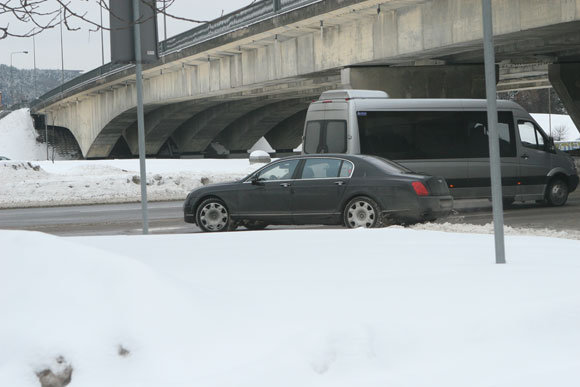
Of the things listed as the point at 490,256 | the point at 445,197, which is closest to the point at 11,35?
the point at 490,256

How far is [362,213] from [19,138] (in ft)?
278

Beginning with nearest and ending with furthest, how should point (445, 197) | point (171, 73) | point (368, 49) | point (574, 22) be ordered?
point (445, 197)
point (574, 22)
point (368, 49)
point (171, 73)

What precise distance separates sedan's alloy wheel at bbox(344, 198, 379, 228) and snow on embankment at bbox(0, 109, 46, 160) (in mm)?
78589

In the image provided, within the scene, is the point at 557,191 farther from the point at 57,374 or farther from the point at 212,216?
the point at 57,374

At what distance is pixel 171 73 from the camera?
1731 inches

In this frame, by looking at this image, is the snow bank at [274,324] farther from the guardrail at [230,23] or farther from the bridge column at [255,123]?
the bridge column at [255,123]

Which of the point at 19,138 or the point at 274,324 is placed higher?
the point at 19,138

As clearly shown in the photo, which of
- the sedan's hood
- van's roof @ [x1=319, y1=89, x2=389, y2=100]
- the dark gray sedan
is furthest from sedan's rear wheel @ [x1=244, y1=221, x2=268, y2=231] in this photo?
van's roof @ [x1=319, y1=89, x2=389, y2=100]

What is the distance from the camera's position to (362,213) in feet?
45.9

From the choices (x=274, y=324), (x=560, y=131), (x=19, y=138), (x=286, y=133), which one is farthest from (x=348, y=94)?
(x=560, y=131)

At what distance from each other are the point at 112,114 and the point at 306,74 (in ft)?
88.4

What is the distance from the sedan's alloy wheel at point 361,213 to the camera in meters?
13.9

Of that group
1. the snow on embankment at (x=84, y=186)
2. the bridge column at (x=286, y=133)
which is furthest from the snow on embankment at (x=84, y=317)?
the bridge column at (x=286, y=133)

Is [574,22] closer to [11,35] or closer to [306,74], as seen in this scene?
[306,74]
